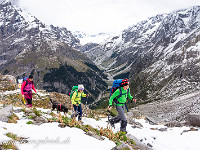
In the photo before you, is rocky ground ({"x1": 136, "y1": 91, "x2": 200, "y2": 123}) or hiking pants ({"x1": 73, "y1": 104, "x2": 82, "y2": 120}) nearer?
hiking pants ({"x1": 73, "y1": 104, "x2": 82, "y2": 120})

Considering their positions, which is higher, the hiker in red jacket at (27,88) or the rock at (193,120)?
the hiker in red jacket at (27,88)

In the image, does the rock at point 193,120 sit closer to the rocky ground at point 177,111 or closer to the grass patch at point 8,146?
the grass patch at point 8,146

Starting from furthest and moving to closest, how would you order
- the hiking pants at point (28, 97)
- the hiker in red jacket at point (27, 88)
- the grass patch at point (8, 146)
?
1. the hiking pants at point (28, 97)
2. the hiker in red jacket at point (27, 88)
3. the grass patch at point (8, 146)

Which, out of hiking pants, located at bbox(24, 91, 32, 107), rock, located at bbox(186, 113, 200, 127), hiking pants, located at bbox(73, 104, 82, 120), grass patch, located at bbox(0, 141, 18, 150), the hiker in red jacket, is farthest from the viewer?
hiking pants, located at bbox(24, 91, 32, 107)

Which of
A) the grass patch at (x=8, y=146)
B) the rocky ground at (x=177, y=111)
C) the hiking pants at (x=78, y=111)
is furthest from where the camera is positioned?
the rocky ground at (x=177, y=111)

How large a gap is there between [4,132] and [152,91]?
622ft

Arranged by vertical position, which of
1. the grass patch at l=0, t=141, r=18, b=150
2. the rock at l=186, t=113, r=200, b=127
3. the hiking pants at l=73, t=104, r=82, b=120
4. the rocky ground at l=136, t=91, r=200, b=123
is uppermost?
the grass patch at l=0, t=141, r=18, b=150

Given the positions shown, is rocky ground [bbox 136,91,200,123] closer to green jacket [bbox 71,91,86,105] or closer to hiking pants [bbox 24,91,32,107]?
green jacket [bbox 71,91,86,105]

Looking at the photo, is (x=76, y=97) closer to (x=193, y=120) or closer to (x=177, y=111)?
(x=193, y=120)

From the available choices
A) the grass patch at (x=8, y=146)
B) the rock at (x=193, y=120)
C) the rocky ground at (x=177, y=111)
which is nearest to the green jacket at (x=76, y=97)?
the grass patch at (x=8, y=146)

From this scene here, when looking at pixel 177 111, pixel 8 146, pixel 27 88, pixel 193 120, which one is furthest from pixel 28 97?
pixel 177 111

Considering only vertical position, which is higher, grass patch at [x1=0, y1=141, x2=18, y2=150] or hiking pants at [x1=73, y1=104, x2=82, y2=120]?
Answer: grass patch at [x1=0, y1=141, x2=18, y2=150]

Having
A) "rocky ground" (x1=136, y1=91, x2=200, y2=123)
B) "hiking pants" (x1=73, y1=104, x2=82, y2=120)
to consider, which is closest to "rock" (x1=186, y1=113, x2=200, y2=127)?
"hiking pants" (x1=73, y1=104, x2=82, y2=120)

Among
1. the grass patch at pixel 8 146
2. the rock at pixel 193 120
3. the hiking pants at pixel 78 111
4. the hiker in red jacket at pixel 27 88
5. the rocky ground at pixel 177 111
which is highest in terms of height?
the hiker in red jacket at pixel 27 88
